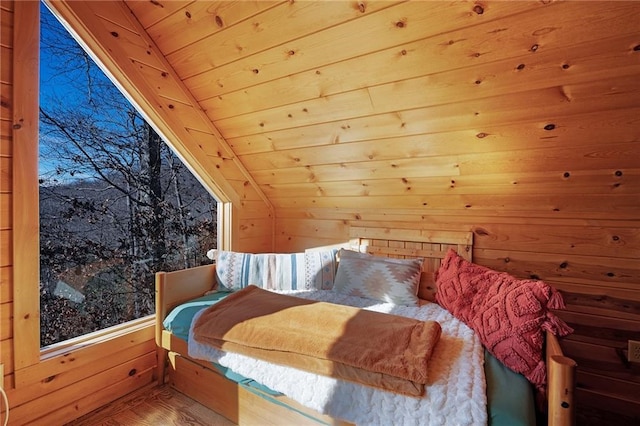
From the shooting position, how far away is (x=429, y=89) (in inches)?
56.8

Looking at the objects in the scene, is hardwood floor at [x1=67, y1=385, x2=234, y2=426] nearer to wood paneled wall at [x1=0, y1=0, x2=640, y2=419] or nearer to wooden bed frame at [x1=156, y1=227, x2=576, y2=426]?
wooden bed frame at [x1=156, y1=227, x2=576, y2=426]

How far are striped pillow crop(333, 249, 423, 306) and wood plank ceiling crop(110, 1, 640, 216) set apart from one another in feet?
1.54

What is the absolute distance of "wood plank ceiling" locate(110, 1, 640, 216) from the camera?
1.15 meters

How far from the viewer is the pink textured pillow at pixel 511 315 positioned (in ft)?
3.76

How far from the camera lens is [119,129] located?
190cm

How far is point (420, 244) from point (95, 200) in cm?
214

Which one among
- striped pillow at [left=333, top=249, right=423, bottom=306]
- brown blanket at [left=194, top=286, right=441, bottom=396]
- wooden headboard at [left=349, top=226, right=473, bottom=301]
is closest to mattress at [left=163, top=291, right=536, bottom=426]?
brown blanket at [left=194, top=286, right=441, bottom=396]

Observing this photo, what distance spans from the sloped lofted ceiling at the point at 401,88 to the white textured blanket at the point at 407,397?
3.13ft

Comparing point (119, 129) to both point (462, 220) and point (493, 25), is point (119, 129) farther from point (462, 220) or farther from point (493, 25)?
point (462, 220)

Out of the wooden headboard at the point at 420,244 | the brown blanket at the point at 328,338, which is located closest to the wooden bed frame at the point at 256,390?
the wooden headboard at the point at 420,244

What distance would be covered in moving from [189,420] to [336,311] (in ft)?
3.34

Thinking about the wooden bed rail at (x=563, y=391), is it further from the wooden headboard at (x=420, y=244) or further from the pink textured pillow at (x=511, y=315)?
the wooden headboard at (x=420, y=244)

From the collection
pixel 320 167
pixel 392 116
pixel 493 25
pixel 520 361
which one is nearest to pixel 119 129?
pixel 320 167

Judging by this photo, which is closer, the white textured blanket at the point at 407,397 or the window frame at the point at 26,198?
the white textured blanket at the point at 407,397
